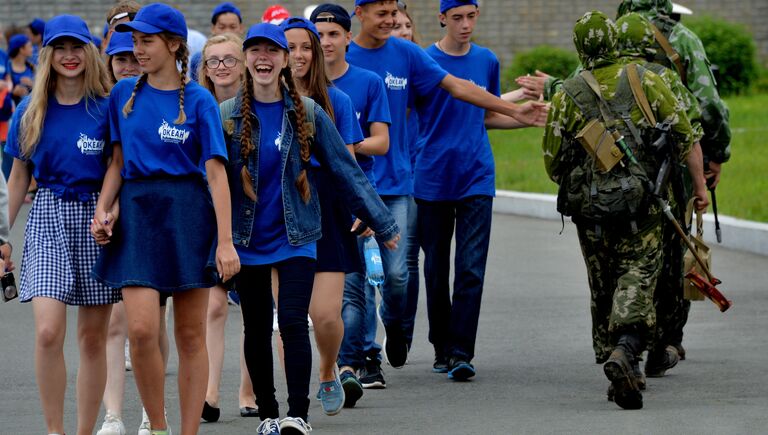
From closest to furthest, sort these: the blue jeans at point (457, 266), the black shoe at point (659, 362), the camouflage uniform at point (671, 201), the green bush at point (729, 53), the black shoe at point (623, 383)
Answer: the black shoe at point (623, 383), the camouflage uniform at point (671, 201), the black shoe at point (659, 362), the blue jeans at point (457, 266), the green bush at point (729, 53)

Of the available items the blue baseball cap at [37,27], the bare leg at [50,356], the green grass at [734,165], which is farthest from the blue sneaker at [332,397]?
the blue baseball cap at [37,27]

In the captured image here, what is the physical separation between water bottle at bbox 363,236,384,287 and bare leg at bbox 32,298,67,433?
1668 millimetres

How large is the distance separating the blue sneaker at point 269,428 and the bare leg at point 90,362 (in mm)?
668

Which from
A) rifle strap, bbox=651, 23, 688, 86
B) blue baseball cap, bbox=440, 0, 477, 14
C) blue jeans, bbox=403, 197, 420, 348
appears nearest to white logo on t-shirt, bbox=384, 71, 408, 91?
blue jeans, bbox=403, 197, 420, 348

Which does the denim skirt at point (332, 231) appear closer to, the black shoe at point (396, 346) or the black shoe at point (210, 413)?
the black shoe at point (210, 413)

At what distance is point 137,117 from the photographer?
6598mm

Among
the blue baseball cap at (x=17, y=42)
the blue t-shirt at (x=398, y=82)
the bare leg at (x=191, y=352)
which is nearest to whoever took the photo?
the bare leg at (x=191, y=352)

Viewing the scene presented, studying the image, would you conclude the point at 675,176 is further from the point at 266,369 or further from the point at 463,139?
the point at 266,369

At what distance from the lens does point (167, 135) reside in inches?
258

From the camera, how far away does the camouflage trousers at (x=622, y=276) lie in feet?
26.7

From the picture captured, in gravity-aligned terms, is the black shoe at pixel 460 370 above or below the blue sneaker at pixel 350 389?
below

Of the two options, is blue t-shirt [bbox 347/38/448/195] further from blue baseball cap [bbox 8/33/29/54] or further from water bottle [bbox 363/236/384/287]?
blue baseball cap [bbox 8/33/29/54]

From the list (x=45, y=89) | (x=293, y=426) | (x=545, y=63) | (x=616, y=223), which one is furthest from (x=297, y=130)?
(x=545, y=63)

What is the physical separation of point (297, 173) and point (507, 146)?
63.6ft
